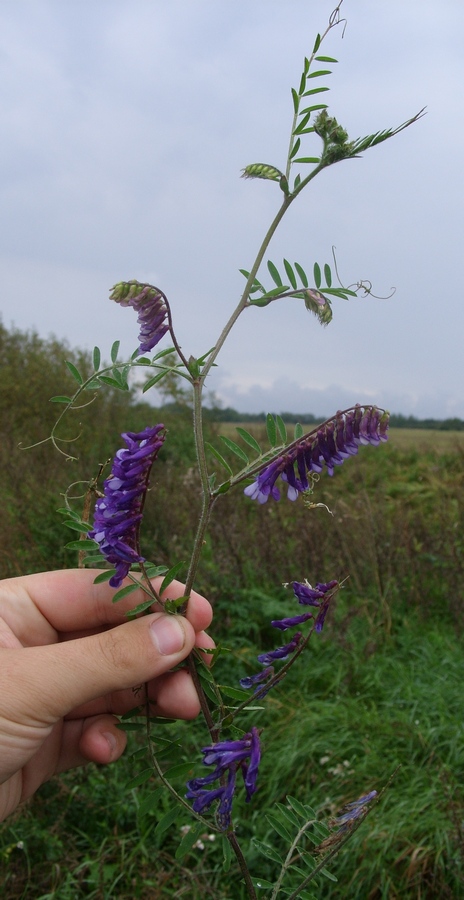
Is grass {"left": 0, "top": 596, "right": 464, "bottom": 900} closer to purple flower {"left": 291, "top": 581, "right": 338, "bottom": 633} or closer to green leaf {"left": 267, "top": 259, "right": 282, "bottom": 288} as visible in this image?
purple flower {"left": 291, "top": 581, "right": 338, "bottom": 633}

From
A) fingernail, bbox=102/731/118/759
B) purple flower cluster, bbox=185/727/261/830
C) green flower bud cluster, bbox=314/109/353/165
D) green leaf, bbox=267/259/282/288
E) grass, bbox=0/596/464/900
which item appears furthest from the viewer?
grass, bbox=0/596/464/900

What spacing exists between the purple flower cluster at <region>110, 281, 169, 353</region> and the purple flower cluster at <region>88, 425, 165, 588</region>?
0.51 feet

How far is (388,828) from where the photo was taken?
9.07 ft

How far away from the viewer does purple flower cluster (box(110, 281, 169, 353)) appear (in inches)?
45.0

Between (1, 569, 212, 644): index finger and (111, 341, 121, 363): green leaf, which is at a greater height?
(111, 341, 121, 363): green leaf

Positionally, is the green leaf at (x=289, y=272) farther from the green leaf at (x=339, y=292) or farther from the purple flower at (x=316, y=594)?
the purple flower at (x=316, y=594)

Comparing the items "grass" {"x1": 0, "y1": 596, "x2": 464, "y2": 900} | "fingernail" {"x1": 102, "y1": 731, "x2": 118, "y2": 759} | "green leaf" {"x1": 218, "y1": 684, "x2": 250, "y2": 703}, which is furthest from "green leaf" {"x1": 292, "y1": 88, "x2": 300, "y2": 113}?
"grass" {"x1": 0, "y1": 596, "x2": 464, "y2": 900}

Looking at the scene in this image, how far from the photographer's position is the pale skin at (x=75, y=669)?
1.30 m

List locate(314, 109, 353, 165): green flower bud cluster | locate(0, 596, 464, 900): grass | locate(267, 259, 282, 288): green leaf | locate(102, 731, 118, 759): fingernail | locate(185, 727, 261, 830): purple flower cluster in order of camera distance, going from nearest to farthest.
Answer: locate(185, 727, 261, 830): purple flower cluster
locate(314, 109, 353, 165): green flower bud cluster
locate(267, 259, 282, 288): green leaf
locate(102, 731, 118, 759): fingernail
locate(0, 596, 464, 900): grass

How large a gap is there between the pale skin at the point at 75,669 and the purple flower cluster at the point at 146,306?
50 cm

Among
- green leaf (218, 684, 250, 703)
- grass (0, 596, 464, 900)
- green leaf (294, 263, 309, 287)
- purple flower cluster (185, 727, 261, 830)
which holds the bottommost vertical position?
grass (0, 596, 464, 900)

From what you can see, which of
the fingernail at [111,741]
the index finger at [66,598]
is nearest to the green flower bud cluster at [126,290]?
the index finger at [66,598]

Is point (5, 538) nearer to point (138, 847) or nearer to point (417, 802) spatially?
point (138, 847)

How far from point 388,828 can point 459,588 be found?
2320 millimetres
